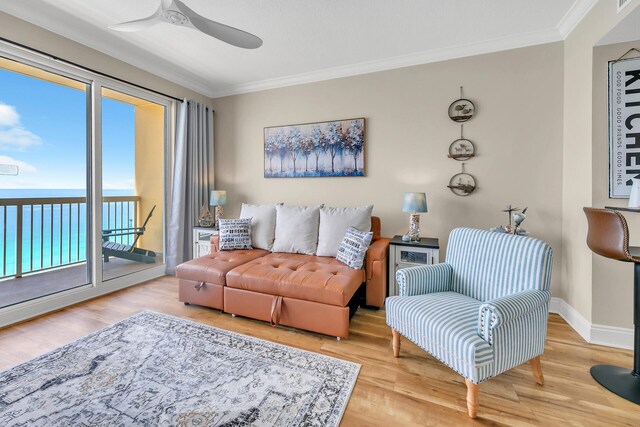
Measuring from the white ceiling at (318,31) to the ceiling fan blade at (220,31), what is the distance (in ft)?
1.58

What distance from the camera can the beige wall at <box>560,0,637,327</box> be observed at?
2.12 metres

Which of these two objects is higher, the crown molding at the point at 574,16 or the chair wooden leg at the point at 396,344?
the crown molding at the point at 574,16

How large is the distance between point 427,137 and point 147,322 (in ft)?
11.1

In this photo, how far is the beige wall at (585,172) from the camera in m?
2.12

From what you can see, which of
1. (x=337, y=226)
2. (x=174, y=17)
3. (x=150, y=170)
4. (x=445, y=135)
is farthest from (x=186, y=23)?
(x=150, y=170)

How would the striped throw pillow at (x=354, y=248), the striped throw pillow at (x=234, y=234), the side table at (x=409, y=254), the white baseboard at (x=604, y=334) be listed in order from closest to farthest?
the white baseboard at (x=604, y=334)
the striped throw pillow at (x=354, y=248)
the side table at (x=409, y=254)
the striped throw pillow at (x=234, y=234)

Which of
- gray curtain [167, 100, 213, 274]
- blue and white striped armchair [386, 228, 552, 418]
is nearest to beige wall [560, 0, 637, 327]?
blue and white striped armchair [386, 228, 552, 418]

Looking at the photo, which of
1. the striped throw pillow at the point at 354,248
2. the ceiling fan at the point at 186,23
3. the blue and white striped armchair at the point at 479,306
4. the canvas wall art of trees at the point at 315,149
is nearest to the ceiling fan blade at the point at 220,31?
the ceiling fan at the point at 186,23

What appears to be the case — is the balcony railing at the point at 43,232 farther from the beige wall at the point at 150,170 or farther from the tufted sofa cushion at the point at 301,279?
the tufted sofa cushion at the point at 301,279

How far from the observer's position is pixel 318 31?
2.68 metres

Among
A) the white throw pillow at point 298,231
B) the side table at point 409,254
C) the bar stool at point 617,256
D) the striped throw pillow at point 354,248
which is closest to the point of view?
the bar stool at point 617,256

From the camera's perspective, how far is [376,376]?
177 centimetres

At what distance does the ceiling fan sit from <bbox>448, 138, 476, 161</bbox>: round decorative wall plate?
7.23ft

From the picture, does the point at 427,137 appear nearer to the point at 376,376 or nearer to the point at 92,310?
the point at 376,376
